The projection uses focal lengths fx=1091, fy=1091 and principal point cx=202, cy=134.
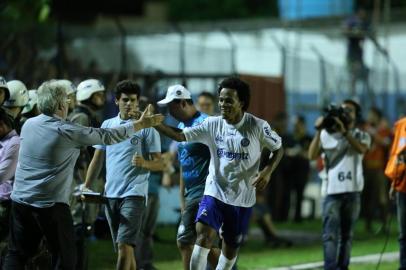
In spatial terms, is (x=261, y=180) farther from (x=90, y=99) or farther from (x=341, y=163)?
(x=341, y=163)

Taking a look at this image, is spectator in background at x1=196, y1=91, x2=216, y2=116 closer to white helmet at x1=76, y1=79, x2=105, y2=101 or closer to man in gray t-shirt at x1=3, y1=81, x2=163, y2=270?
white helmet at x1=76, y1=79, x2=105, y2=101

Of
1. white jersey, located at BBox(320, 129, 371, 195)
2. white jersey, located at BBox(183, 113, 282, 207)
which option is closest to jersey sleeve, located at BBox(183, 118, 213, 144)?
white jersey, located at BBox(183, 113, 282, 207)

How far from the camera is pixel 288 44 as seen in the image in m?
27.8

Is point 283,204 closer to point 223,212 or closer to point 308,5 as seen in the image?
point 308,5

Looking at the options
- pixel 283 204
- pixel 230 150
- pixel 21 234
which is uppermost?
pixel 230 150

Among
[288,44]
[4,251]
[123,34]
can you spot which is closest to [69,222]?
[4,251]

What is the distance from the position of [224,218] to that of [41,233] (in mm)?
1770

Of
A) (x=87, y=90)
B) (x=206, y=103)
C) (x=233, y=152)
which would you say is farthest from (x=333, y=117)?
(x=87, y=90)

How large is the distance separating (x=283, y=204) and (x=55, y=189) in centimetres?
1225

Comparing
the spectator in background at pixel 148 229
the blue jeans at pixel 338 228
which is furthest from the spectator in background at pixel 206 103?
the blue jeans at pixel 338 228

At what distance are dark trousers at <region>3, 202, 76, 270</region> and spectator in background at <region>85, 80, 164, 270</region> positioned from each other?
1.04m

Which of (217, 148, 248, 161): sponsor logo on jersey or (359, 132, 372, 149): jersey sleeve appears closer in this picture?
(217, 148, 248, 161): sponsor logo on jersey

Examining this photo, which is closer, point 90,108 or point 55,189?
point 55,189

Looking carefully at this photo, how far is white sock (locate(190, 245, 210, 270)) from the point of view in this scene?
10.2 m
